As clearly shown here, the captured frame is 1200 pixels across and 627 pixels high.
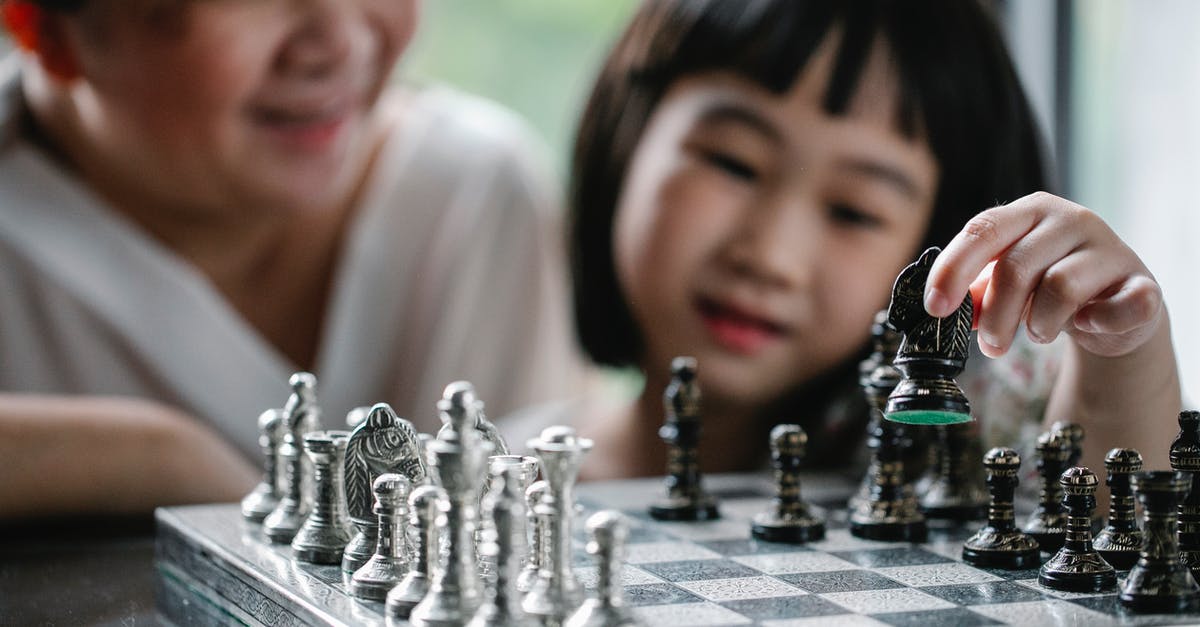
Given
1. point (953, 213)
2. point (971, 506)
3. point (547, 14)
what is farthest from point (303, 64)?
point (547, 14)

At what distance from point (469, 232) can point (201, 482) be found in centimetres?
91

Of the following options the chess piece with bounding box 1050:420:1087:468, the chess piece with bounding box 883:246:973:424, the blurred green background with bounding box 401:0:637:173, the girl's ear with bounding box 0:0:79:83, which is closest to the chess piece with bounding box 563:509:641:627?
the chess piece with bounding box 883:246:973:424

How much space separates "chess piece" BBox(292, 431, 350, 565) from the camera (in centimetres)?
107

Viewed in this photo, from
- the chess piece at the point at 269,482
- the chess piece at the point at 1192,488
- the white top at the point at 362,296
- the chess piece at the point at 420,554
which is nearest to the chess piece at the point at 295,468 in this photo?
the chess piece at the point at 269,482

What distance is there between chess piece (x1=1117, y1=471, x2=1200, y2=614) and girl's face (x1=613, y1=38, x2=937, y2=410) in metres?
0.78

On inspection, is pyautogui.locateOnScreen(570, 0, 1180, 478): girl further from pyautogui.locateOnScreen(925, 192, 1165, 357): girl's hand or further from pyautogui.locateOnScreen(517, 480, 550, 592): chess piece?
pyautogui.locateOnScreen(517, 480, 550, 592): chess piece

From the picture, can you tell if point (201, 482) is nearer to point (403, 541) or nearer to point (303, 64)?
point (303, 64)

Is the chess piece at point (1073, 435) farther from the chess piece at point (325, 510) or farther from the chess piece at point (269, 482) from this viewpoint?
the chess piece at point (269, 482)

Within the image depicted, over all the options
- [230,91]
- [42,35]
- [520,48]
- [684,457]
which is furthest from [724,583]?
[520,48]

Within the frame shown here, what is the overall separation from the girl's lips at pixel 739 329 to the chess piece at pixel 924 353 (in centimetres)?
69

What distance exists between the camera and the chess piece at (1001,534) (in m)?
1.05

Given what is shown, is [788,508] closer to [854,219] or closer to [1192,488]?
[1192,488]

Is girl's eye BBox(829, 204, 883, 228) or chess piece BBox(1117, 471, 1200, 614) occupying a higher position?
girl's eye BBox(829, 204, 883, 228)

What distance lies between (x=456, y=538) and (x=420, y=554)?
0.06 metres
